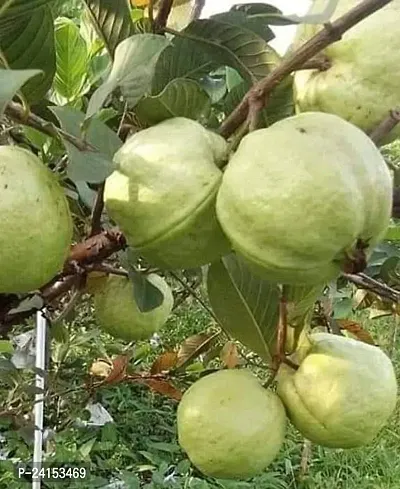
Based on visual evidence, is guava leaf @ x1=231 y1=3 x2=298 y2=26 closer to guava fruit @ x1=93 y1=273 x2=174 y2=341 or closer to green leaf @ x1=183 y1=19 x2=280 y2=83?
green leaf @ x1=183 y1=19 x2=280 y2=83

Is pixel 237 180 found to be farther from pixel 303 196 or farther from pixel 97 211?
pixel 97 211

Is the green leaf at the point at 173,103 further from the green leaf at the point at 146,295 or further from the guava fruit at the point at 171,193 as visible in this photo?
the green leaf at the point at 146,295

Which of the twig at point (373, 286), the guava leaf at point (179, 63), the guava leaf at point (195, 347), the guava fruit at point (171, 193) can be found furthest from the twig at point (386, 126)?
the guava leaf at point (195, 347)

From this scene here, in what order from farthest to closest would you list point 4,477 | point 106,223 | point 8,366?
point 4,477 → point 8,366 → point 106,223

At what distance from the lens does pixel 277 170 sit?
58 centimetres

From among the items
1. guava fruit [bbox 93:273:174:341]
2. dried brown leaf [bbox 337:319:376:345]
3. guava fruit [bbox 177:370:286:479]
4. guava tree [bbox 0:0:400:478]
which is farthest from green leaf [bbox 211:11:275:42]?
dried brown leaf [bbox 337:319:376:345]

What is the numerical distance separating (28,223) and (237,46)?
0.85 ft

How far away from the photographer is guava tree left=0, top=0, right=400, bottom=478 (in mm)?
590

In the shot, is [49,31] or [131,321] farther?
[131,321]

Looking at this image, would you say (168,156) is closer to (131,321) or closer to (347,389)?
(347,389)

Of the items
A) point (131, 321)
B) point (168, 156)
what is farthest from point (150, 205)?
point (131, 321)

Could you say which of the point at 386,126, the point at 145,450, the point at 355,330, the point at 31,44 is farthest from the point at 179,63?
the point at 145,450

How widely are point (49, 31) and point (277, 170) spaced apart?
289mm

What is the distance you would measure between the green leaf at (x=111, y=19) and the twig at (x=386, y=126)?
0.28 m
